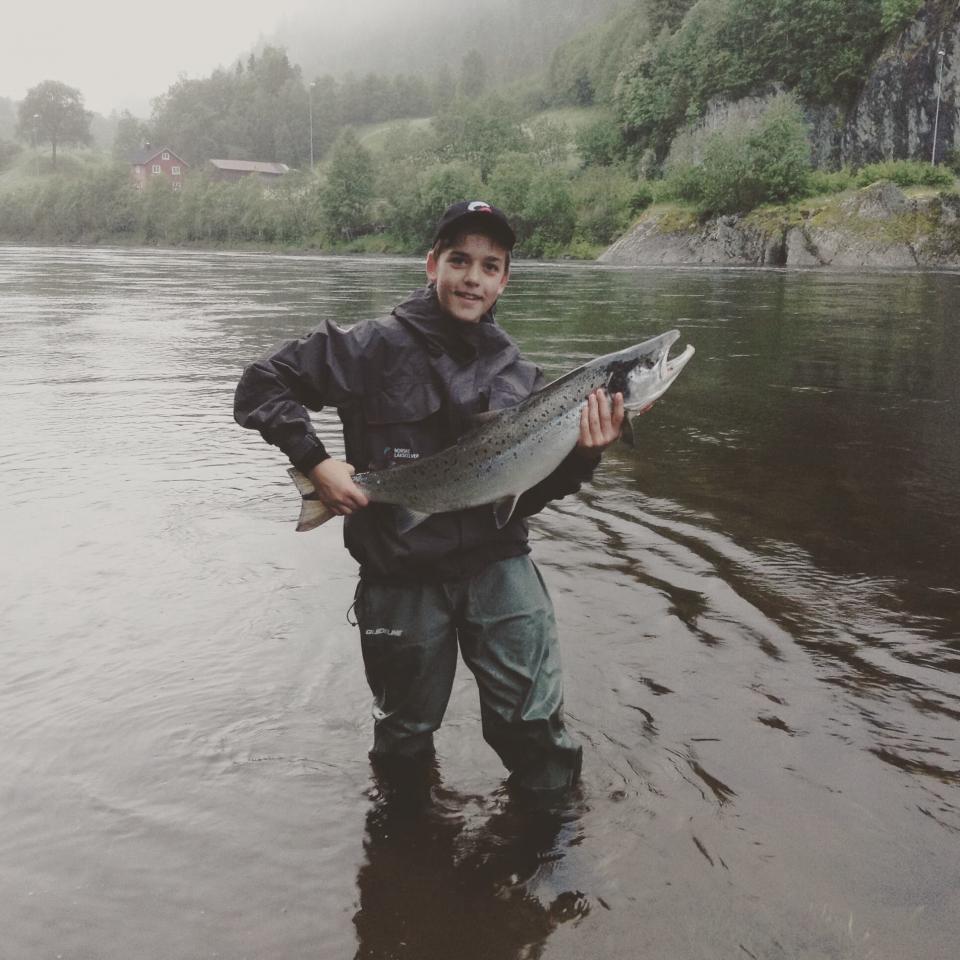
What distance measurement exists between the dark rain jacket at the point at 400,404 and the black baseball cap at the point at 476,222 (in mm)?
250

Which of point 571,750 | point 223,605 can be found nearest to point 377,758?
point 571,750

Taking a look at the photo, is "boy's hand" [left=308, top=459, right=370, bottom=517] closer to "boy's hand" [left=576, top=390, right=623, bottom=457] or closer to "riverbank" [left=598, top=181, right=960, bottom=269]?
"boy's hand" [left=576, top=390, right=623, bottom=457]

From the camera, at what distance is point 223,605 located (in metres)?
5.21

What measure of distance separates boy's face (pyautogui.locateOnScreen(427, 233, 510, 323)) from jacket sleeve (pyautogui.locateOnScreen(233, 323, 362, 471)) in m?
0.38

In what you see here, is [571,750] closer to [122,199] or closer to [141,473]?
[141,473]

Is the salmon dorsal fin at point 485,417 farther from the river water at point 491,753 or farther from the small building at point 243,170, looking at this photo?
the small building at point 243,170

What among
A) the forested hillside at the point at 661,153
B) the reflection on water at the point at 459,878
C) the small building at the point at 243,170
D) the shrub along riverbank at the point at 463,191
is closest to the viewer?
the reflection on water at the point at 459,878

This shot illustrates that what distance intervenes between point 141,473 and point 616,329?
1303 cm

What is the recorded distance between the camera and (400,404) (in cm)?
316

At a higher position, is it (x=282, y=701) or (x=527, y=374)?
(x=527, y=374)

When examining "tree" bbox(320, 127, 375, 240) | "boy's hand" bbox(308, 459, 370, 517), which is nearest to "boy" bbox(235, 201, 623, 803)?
"boy's hand" bbox(308, 459, 370, 517)

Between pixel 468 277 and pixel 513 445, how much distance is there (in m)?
0.64

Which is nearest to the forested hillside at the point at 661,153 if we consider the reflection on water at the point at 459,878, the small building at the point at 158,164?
the small building at the point at 158,164

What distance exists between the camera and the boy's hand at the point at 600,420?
3064mm
